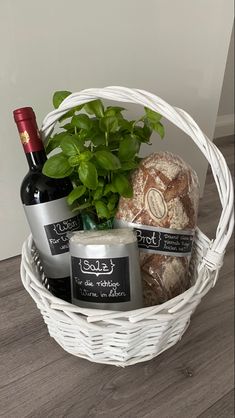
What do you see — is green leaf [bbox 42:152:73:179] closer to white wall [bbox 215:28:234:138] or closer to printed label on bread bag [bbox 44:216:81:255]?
printed label on bread bag [bbox 44:216:81:255]

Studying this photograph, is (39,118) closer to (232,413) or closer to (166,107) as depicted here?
(166,107)

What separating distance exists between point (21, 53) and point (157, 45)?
0.31 m

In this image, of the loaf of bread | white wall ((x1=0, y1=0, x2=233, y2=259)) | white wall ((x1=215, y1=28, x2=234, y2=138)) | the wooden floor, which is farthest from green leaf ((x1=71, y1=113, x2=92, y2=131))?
white wall ((x1=215, y1=28, x2=234, y2=138))

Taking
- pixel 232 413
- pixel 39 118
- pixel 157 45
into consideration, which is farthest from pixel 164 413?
pixel 157 45

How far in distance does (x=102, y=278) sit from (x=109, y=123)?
237mm

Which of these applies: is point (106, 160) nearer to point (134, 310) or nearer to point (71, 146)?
point (71, 146)

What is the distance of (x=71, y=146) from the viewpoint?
1.86ft

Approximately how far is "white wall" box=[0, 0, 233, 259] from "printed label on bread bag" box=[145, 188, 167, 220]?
1.10 feet

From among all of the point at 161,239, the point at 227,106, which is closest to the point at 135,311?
the point at 161,239

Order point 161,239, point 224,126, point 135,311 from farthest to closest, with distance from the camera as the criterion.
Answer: point 224,126 < point 161,239 < point 135,311

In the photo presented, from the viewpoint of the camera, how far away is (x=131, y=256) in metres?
0.56

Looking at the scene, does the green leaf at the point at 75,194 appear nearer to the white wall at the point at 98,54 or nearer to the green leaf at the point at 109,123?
the green leaf at the point at 109,123

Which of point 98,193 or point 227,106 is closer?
point 98,193

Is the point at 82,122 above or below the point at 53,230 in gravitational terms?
above
